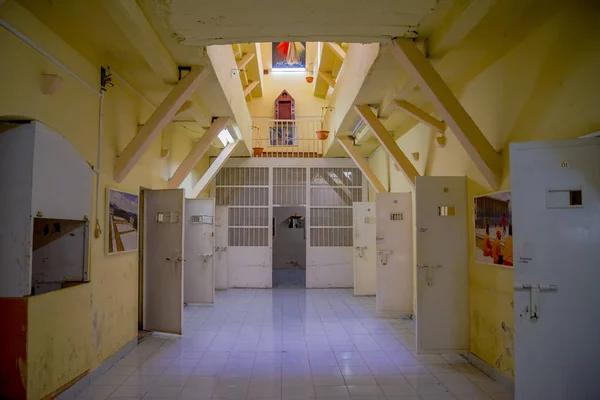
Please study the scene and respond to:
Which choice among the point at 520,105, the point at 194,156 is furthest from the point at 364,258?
the point at 520,105

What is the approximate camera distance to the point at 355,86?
18.5 ft

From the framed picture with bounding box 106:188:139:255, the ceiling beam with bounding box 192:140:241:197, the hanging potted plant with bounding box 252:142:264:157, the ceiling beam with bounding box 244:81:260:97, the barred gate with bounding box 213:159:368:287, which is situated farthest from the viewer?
the ceiling beam with bounding box 244:81:260:97

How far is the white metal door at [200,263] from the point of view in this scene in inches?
296

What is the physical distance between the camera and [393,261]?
666 centimetres

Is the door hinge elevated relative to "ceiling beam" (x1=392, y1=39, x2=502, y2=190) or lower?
lower

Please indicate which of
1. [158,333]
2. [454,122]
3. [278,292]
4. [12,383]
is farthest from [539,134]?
[278,292]

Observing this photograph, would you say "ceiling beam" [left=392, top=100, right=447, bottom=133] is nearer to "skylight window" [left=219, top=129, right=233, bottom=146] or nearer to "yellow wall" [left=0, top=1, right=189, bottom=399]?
"yellow wall" [left=0, top=1, right=189, bottom=399]

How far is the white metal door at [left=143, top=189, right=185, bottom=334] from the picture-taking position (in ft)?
18.4

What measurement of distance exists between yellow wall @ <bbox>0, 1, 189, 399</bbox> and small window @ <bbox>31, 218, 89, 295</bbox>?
0.13 m

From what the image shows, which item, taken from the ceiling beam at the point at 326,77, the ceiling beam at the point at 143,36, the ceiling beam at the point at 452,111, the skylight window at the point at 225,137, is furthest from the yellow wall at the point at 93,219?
the ceiling beam at the point at 326,77

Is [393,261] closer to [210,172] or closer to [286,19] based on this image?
[210,172]

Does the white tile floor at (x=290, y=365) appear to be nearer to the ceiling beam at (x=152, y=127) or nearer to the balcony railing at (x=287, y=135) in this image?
the ceiling beam at (x=152, y=127)

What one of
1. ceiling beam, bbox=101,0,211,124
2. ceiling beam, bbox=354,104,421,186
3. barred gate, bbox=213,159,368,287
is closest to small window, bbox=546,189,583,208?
ceiling beam, bbox=354,104,421,186

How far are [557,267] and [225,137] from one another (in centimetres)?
665
